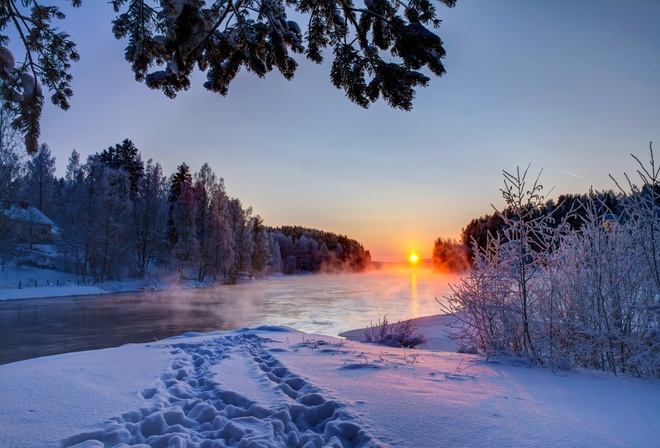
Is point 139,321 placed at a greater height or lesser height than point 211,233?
lesser

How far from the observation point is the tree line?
36.8 metres

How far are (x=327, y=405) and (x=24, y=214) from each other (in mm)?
40797

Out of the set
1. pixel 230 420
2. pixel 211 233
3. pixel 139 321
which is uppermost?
pixel 211 233

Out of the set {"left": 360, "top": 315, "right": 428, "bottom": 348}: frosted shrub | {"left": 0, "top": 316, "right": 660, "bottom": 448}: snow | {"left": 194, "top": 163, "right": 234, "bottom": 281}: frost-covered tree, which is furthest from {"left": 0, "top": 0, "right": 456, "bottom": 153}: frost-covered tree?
{"left": 194, "top": 163, "right": 234, "bottom": 281}: frost-covered tree

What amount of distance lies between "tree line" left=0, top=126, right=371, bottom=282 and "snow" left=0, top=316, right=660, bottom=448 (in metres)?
23.0

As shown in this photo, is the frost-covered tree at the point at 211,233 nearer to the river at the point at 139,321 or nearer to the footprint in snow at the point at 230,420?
the river at the point at 139,321

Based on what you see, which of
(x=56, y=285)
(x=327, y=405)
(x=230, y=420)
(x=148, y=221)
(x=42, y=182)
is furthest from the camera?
(x=42, y=182)

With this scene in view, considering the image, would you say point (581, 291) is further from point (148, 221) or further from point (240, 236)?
point (240, 236)

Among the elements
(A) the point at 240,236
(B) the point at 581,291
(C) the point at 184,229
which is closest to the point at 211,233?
(C) the point at 184,229

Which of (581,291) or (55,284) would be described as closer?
(581,291)

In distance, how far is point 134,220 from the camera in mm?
43000

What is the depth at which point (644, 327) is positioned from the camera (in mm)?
5129

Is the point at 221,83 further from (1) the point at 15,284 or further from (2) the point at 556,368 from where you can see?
(1) the point at 15,284

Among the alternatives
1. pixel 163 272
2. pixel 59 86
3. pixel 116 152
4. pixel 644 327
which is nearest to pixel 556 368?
pixel 644 327
